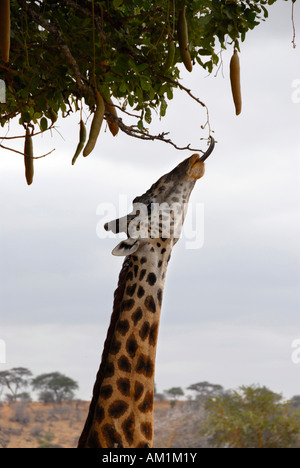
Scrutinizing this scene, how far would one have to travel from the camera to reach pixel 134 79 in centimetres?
243

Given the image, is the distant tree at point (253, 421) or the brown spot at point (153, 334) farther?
the distant tree at point (253, 421)

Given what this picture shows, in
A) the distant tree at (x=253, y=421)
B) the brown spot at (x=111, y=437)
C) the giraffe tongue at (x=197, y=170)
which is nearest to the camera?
the brown spot at (x=111, y=437)

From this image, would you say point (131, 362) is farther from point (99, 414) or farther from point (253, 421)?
point (253, 421)

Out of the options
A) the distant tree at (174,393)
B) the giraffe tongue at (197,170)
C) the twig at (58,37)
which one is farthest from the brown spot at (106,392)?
the distant tree at (174,393)

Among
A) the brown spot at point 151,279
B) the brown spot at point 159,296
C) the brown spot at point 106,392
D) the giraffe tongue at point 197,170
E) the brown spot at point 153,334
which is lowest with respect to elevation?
the brown spot at point 106,392

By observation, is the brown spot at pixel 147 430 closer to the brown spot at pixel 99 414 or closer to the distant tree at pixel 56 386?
the brown spot at pixel 99 414

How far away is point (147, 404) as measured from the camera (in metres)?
1.95

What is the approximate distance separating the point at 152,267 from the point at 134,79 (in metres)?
0.77

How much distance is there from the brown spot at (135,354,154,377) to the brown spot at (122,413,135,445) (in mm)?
136

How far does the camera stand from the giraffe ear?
198cm

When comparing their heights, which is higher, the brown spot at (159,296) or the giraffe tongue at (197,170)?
the giraffe tongue at (197,170)

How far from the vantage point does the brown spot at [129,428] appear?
1.90 m
